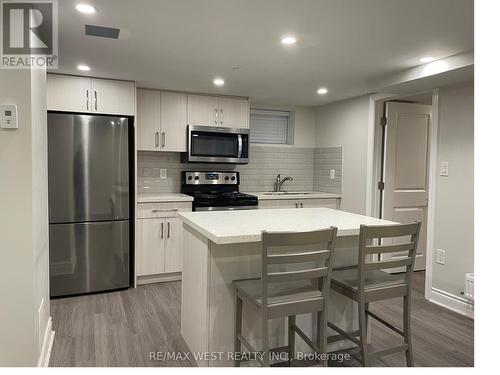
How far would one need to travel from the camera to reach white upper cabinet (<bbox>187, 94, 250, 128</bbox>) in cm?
434

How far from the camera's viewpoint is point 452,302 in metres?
3.36

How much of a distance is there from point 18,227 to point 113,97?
2.15m

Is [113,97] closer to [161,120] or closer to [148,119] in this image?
[148,119]

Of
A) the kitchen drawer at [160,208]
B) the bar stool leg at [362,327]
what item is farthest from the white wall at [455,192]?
the kitchen drawer at [160,208]

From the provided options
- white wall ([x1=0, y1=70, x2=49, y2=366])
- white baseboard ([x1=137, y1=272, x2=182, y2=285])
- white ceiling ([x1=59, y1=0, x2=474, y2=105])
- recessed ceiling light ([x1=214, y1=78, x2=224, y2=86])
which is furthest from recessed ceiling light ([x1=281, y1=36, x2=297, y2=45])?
white baseboard ([x1=137, y1=272, x2=182, y2=285])

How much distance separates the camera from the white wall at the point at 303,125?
5.27 m

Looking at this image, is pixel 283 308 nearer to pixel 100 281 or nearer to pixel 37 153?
pixel 37 153

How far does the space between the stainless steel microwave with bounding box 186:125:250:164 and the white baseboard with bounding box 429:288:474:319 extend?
251 centimetres

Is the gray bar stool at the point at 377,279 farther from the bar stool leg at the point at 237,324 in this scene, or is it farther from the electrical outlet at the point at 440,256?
the electrical outlet at the point at 440,256

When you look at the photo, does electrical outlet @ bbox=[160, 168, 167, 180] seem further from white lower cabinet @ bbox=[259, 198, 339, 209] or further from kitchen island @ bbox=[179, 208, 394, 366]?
kitchen island @ bbox=[179, 208, 394, 366]

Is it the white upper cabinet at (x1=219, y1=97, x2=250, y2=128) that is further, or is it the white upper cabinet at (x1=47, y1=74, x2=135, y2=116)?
the white upper cabinet at (x1=219, y1=97, x2=250, y2=128)

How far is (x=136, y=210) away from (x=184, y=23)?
2132 mm

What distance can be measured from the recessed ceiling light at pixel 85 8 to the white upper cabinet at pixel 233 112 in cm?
245
